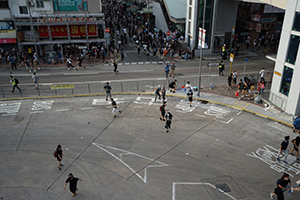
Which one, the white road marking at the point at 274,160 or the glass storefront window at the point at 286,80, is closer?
the white road marking at the point at 274,160

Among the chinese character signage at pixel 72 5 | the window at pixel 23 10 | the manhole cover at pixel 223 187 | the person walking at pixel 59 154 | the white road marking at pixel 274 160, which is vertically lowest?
the manhole cover at pixel 223 187

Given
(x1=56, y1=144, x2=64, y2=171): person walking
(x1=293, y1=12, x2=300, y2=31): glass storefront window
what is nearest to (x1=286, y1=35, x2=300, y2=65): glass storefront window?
(x1=293, y1=12, x2=300, y2=31): glass storefront window

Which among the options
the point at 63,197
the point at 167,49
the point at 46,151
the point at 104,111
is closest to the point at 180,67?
the point at 167,49

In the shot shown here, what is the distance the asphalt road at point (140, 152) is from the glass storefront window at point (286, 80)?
319cm

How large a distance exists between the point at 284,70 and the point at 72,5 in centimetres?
2872

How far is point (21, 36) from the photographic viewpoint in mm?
35281

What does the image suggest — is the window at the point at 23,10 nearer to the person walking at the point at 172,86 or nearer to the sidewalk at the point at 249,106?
the person walking at the point at 172,86

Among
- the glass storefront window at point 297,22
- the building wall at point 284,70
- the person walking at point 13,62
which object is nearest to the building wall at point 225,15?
the building wall at point 284,70

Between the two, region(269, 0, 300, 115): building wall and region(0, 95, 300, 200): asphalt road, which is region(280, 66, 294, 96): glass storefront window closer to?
region(269, 0, 300, 115): building wall

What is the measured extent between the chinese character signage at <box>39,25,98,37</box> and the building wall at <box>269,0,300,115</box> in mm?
26195

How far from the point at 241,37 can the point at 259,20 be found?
194 inches

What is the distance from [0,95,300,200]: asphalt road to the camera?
1311 cm

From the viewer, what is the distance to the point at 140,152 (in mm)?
15914

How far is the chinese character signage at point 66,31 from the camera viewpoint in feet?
119
